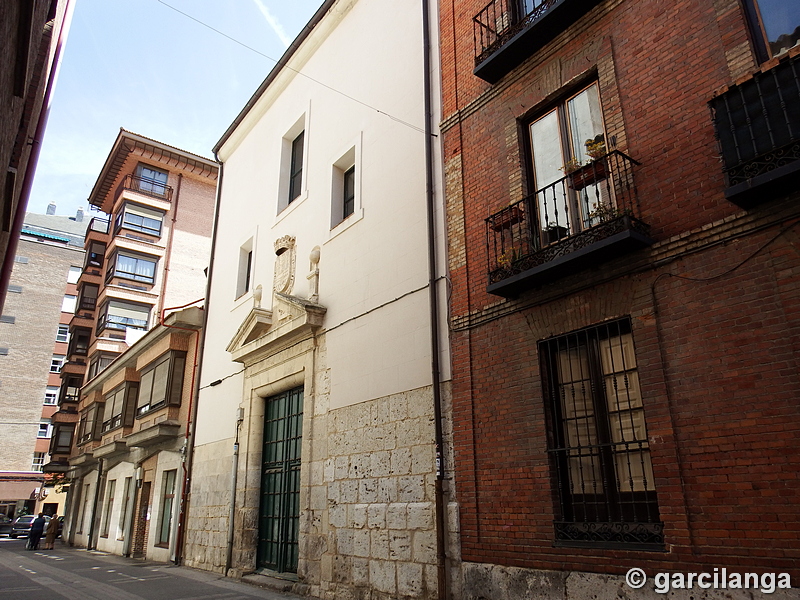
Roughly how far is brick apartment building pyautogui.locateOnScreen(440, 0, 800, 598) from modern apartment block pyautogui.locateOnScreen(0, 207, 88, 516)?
39961 millimetres

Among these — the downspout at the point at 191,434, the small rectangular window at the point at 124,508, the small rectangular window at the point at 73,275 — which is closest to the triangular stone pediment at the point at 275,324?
the downspout at the point at 191,434

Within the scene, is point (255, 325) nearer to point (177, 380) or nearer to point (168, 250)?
point (177, 380)

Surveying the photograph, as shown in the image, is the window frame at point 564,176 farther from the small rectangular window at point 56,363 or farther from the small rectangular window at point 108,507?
the small rectangular window at point 56,363

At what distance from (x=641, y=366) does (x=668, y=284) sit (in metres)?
0.82

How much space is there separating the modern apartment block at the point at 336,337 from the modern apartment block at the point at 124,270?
519 inches

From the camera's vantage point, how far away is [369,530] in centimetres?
848

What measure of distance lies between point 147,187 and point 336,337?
2619 centimetres

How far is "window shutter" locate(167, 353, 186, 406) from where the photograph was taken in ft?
54.6

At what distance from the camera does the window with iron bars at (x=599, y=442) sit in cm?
566

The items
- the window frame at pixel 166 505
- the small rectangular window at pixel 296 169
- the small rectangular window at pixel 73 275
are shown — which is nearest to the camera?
the small rectangular window at pixel 296 169

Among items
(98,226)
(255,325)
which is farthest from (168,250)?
(255,325)

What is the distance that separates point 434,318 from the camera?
824 centimetres

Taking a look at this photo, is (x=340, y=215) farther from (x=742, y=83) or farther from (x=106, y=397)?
(x=106, y=397)

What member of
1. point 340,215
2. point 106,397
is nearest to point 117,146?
point 106,397
